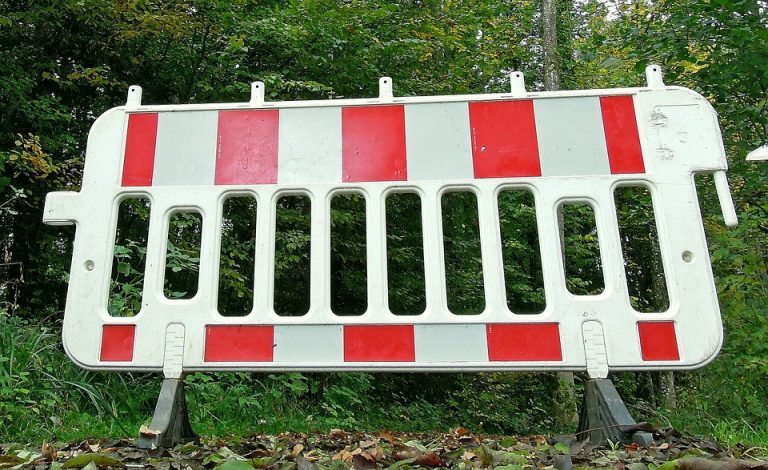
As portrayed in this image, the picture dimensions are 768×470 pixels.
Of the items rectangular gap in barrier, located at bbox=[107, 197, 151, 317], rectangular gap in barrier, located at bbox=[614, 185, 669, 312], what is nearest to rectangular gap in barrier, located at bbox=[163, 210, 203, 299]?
rectangular gap in barrier, located at bbox=[107, 197, 151, 317]

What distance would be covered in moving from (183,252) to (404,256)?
252 centimetres

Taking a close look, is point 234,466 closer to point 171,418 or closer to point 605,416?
point 171,418

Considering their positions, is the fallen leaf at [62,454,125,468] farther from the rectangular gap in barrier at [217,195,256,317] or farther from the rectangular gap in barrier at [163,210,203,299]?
the rectangular gap in barrier at [217,195,256,317]

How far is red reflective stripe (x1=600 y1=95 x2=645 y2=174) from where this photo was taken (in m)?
2.01

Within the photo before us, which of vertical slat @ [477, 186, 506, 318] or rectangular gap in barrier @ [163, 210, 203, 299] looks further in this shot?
rectangular gap in barrier @ [163, 210, 203, 299]

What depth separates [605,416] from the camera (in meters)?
1.81

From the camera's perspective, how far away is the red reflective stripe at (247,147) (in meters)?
2.07

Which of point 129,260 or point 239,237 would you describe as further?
point 239,237

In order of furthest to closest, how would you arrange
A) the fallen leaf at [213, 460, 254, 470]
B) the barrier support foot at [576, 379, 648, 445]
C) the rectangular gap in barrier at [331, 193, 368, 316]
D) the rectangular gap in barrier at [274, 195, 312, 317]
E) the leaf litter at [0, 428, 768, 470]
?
the rectangular gap in barrier at [331, 193, 368, 316] < the rectangular gap in barrier at [274, 195, 312, 317] < the barrier support foot at [576, 379, 648, 445] < the leaf litter at [0, 428, 768, 470] < the fallen leaf at [213, 460, 254, 470]

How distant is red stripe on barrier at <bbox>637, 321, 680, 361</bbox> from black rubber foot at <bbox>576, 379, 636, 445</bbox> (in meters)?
0.17

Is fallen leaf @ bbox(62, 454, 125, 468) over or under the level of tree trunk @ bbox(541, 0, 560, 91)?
under

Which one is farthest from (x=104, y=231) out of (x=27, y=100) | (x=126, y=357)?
(x=27, y=100)

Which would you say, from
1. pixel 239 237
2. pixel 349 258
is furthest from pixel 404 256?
pixel 239 237

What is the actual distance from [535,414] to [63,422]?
742 cm
